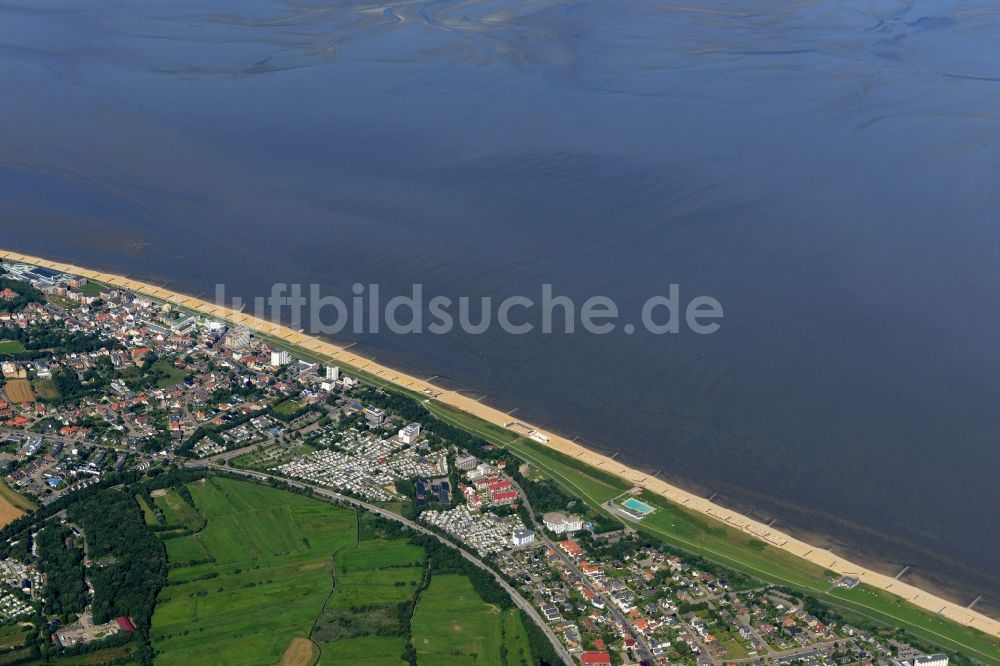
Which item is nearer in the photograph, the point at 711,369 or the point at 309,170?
the point at 711,369

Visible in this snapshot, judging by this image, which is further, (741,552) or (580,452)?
(580,452)

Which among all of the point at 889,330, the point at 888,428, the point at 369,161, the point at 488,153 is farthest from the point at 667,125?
the point at 888,428

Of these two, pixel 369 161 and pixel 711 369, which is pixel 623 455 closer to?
pixel 711 369

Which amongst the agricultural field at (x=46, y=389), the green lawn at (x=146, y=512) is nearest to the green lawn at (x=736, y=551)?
the green lawn at (x=146, y=512)

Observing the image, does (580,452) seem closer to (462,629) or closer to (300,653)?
(462,629)

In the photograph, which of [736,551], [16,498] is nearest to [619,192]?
[736,551]
